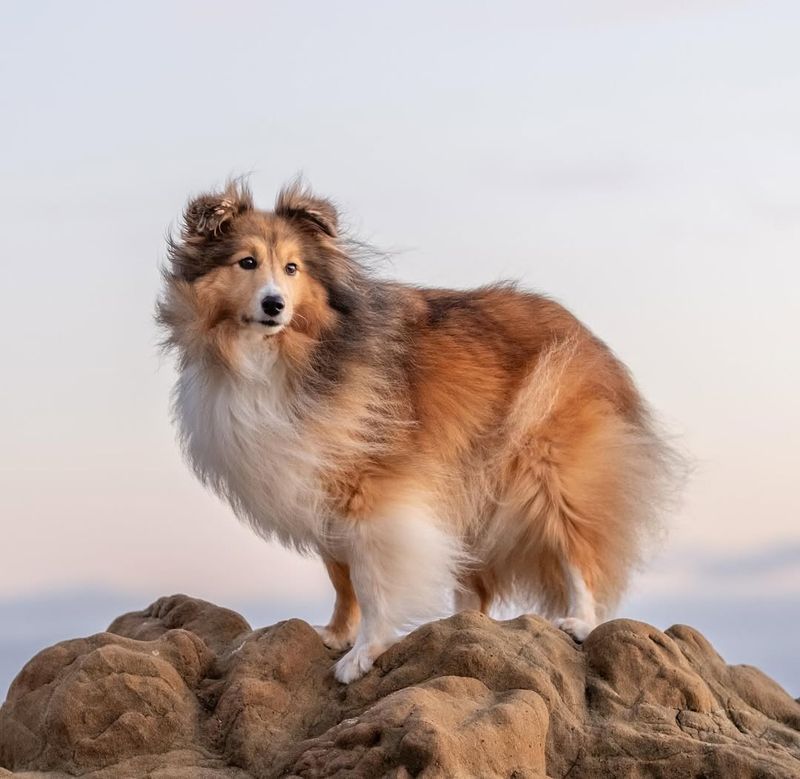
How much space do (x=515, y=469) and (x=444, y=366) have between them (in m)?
0.72

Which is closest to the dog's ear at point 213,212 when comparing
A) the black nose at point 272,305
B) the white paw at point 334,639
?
the black nose at point 272,305

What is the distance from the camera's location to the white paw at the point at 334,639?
7.71 meters

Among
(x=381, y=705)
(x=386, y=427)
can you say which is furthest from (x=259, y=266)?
(x=381, y=705)

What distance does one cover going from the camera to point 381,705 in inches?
239

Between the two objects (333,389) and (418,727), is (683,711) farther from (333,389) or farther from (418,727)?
(333,389)

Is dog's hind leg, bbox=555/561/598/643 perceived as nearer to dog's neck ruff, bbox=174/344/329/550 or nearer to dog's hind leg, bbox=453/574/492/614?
dog's hind leg, bbox=453/574/492/614

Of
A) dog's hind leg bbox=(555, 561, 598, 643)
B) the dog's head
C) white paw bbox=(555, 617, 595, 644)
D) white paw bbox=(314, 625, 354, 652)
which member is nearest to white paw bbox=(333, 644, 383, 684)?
white paw bbox=(314, 625, 354, 652)

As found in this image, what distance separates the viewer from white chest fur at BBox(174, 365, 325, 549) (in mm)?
7457

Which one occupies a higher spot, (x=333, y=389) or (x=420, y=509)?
(x=333, y=389)

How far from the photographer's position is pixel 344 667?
7.06m

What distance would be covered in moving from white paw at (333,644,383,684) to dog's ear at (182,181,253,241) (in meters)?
2.25

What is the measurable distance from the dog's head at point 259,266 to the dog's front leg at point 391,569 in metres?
1.07

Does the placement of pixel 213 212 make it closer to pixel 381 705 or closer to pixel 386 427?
pixel 386 427

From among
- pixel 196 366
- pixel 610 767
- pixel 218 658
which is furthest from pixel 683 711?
pixel 196 366
